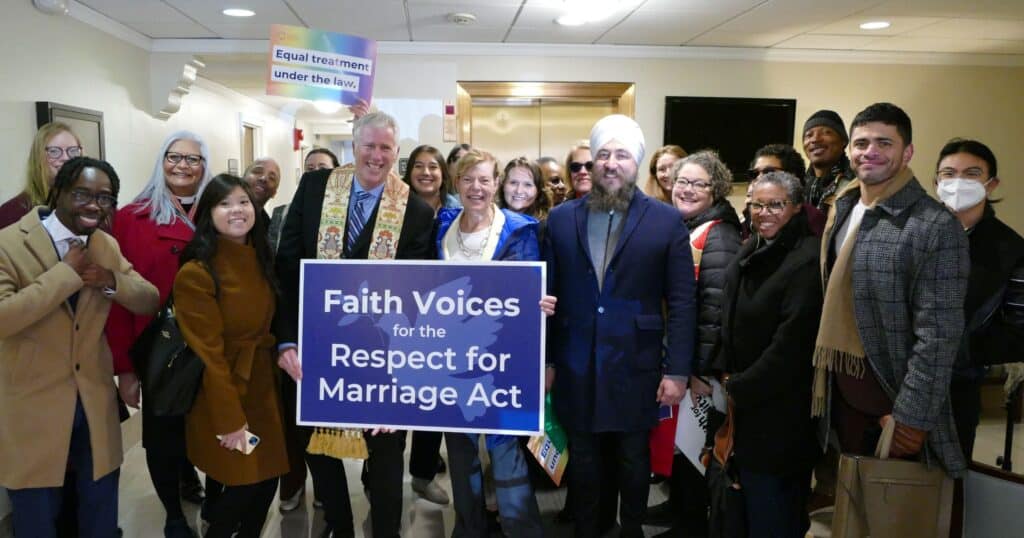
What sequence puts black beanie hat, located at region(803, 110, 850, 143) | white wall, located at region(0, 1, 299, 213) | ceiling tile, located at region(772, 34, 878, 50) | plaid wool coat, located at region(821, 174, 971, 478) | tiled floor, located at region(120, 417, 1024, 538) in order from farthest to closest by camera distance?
1. ceiling tile, located at region(772, 34, 878, 50)
2. white wall, located at region(0, 1, 299, 213)
3. black beanie hat, located at region(803, 110, 850, 143)
4. tiled floor, located at region(120, 417, 1024, 538)
5. plaid wool coat, located at region(821, 174, 971, 478)

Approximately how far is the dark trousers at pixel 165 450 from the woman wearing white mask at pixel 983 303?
2.85 meters

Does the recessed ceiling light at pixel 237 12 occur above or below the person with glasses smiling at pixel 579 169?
above

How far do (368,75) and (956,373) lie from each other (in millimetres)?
2459

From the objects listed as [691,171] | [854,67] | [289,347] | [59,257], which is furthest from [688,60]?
[59,257]

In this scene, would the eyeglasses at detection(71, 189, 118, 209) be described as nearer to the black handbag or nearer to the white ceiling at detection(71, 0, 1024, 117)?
the black handbag

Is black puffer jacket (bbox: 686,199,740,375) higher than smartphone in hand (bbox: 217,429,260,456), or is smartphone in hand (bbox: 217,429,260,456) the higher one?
black puffer jacket (bbox: 686,199,740,375)

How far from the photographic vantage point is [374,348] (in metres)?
2.14

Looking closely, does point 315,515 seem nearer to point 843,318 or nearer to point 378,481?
point 378,481

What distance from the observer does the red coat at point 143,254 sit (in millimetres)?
2324

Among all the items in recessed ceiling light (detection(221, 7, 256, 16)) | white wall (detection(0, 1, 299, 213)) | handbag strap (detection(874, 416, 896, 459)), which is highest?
recessed ceiling light (detection(221, 7, 256, 16))

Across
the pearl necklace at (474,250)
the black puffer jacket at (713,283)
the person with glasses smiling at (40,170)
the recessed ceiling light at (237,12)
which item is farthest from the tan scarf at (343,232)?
the recessed ceiling light at (237,12)

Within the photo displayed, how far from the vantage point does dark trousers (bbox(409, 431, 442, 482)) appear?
10.1 ft

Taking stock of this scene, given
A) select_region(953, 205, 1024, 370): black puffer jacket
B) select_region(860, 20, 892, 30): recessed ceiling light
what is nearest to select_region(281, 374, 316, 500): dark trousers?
select_region(953, 205, 1024, 370): black puffer jacket

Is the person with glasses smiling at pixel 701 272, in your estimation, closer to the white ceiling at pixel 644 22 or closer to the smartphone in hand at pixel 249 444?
the smartphone in hand at pixel 249 444
